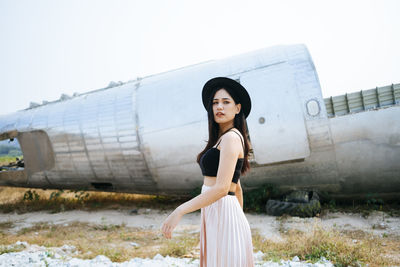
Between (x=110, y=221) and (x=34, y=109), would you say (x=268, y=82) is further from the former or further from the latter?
(x=34, y=109)

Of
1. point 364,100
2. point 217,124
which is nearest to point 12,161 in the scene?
point 364,100

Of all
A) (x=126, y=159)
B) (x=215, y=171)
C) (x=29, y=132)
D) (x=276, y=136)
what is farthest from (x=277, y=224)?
(x=29, y=132)

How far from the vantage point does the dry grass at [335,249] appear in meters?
4.08

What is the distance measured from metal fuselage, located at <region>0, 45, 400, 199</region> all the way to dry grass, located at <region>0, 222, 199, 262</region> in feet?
5.17

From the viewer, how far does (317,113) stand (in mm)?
6523

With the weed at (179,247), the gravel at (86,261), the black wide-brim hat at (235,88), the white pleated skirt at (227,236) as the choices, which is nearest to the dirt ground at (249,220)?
the weed at (179,247)

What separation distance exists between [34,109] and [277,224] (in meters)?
8.13

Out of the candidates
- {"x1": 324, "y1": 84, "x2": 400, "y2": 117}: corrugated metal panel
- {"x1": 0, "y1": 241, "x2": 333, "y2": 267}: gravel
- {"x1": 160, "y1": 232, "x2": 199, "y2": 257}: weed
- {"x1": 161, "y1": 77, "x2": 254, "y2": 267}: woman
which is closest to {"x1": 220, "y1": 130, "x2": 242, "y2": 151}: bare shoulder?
{"x1": 161, "y1": 77, "x2": 254, "y2": 267}: woman

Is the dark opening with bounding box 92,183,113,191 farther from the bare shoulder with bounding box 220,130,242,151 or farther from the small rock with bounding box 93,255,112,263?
the bare shoulder with bounding box 220,130,242,151

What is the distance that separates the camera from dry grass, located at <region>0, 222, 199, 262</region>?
4.89m

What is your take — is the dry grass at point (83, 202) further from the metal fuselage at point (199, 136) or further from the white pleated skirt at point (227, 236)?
the white pleated skirt at point (227, 236)

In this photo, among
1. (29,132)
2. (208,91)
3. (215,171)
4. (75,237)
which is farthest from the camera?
(29,132)

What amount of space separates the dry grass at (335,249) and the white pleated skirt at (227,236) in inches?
93.4

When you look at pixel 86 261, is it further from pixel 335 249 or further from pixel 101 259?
pixel 335 249
